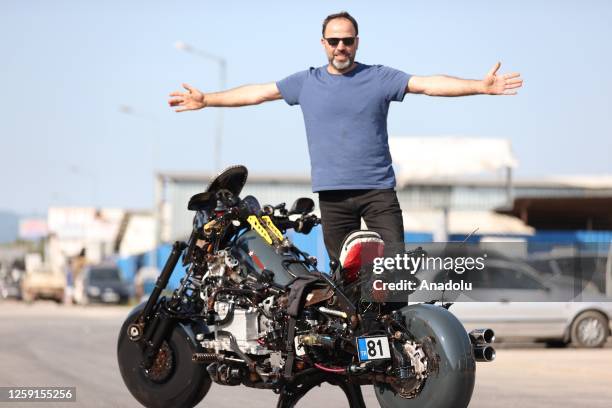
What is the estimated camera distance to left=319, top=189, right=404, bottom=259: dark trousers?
750cm

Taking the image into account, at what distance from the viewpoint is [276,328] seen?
24.6ft

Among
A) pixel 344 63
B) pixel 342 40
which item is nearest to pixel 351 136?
pixel 344 63

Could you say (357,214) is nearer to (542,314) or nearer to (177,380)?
(177,380)

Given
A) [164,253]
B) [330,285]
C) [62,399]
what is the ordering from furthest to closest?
[164,253] < [62,399] < [330,285]

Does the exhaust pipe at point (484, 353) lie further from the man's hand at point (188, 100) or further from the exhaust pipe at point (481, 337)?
the man's hand at point (188, 100)

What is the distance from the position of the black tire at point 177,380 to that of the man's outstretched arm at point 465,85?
7.36 feet

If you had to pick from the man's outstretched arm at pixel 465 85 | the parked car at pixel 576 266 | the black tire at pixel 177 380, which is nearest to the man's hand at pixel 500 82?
the man's outstretched arm at pixel 465 85

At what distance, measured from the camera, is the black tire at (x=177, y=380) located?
841 centimetres

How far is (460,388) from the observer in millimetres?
6574

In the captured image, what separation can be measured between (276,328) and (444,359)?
1247mm

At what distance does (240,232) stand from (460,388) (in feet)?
7.12

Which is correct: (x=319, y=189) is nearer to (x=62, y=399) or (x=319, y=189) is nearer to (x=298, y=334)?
(x=298, y=334)

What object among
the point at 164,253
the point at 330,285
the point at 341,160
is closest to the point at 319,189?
the point at 341,160

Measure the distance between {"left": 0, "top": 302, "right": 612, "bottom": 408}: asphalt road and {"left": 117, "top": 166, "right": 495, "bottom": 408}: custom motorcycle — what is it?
59.7 inches
